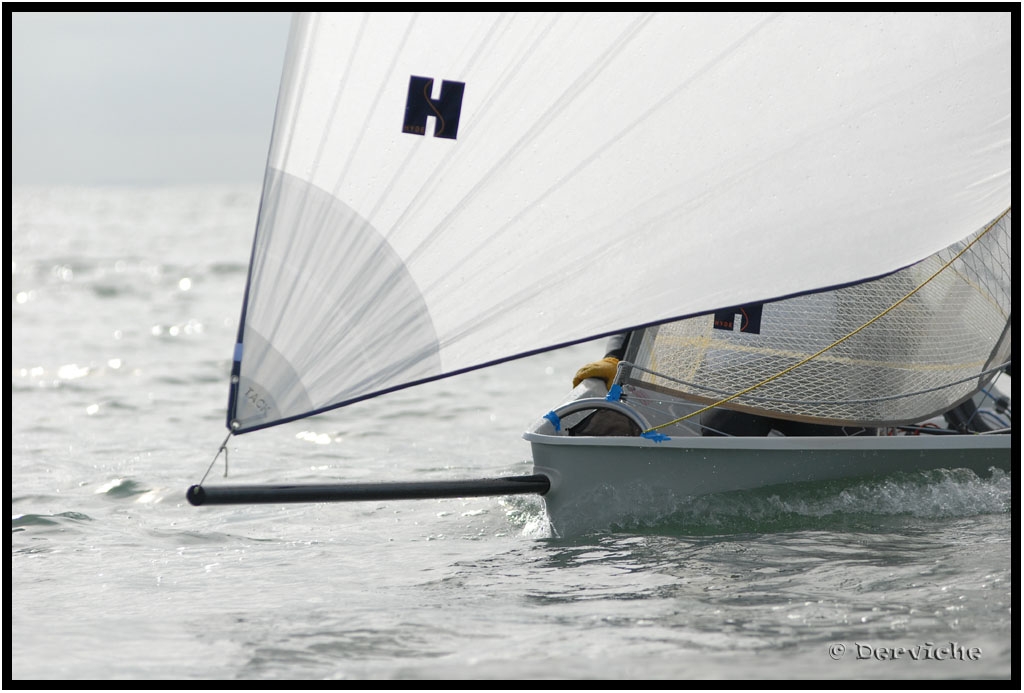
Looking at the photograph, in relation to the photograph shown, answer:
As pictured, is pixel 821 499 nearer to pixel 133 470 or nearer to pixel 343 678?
pixel 343 678

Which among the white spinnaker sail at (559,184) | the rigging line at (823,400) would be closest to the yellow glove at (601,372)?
the rigging line at (823,400)

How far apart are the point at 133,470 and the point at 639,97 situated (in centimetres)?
371

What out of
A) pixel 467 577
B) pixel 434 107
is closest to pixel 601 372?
pixel 467 577

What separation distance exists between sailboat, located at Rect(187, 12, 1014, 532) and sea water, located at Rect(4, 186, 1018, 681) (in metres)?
0.44

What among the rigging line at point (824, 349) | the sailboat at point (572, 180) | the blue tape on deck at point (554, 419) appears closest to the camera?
the sailboat at point (572, 180)

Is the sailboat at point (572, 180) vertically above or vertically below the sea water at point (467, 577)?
above

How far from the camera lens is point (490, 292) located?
11.5 feet

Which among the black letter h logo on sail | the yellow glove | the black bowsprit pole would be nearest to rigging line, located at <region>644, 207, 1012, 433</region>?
the yellow glove

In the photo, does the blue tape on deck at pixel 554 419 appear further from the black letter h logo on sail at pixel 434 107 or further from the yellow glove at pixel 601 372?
the black letter h logo on sail at pixel 434 107

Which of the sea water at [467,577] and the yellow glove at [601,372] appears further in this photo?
the yellow glove at [601,372]

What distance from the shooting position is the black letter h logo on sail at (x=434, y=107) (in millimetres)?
3555

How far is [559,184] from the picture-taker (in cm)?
361

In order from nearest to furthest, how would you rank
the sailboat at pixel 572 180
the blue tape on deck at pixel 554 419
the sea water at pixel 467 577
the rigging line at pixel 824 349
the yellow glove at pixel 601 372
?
the sea water at pixel 467 577
the sailboat at pixel 572 180
the rigging line at pixel 824 349
the blue tape on deck at pixel 554 419
the yellow glove at pixel 601 372

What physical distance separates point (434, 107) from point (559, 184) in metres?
0.43
